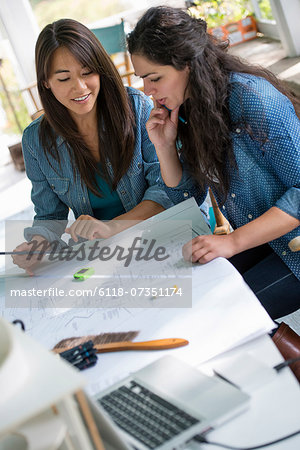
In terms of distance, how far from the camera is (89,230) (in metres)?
1.47

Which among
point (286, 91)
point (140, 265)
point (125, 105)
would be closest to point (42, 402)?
point (140, 265)

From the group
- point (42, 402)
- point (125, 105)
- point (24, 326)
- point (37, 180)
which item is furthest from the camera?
point (37, 180)

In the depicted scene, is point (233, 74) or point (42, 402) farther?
point (233, 74)

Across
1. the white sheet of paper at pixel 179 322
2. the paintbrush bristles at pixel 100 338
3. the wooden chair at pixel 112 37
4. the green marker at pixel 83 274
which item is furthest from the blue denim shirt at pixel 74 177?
the wooden chair at pixel 112 37

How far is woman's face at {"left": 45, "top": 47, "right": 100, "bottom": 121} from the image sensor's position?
1549 mm

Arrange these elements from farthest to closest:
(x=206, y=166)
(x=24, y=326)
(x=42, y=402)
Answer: (x=206, y=166)
(x=24, y=326)
(x=42, y=402)

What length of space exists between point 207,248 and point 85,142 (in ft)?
2.27

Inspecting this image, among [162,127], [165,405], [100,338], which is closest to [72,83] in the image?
[162,127]

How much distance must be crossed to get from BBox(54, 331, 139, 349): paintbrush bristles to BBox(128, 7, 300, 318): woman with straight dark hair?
0.27 meters

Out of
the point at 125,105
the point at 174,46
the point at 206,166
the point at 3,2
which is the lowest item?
the point at 206,166

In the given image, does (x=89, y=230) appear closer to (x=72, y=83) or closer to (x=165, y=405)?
(x=72, y=83)

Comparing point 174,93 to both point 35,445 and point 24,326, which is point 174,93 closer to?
point 24,326

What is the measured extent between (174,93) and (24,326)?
66 cm

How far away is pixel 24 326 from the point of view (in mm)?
1145
